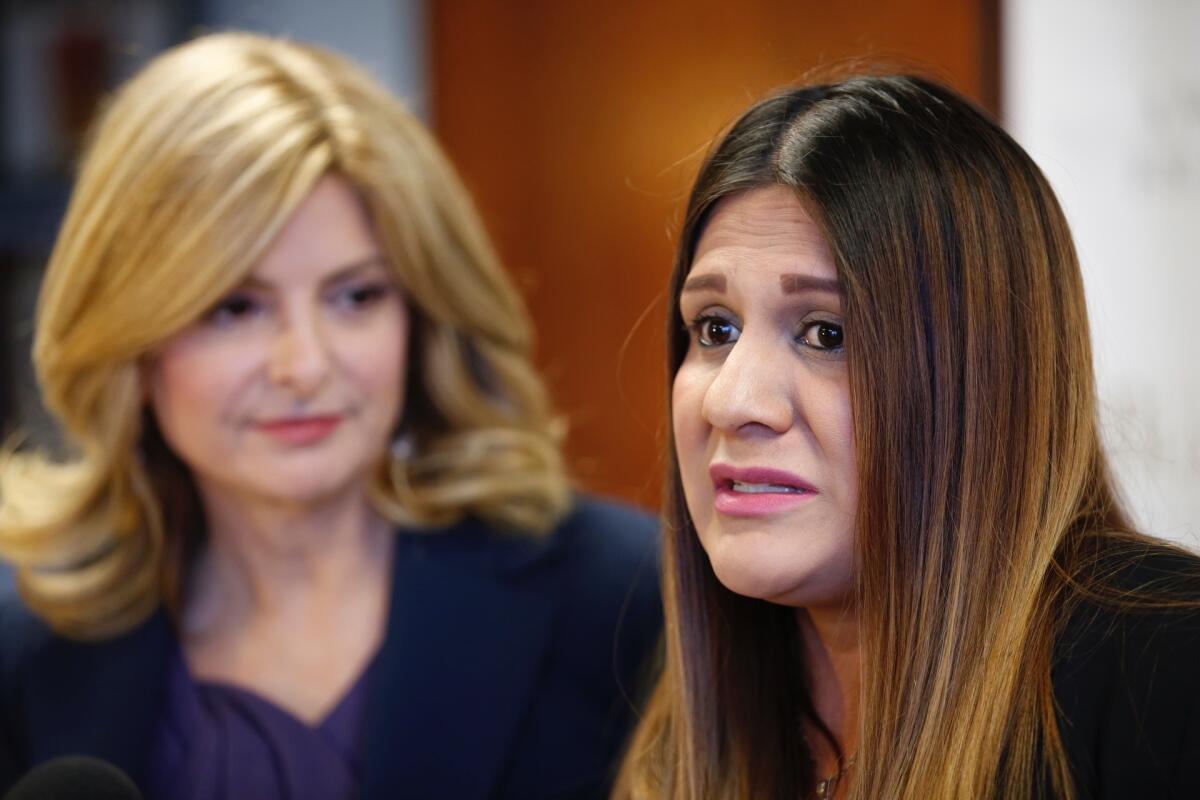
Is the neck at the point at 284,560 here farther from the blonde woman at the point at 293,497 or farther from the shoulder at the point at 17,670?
the shoulder at the point at 17,670

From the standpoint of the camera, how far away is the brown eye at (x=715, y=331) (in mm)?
1122

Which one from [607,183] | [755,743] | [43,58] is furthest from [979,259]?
[43,58]

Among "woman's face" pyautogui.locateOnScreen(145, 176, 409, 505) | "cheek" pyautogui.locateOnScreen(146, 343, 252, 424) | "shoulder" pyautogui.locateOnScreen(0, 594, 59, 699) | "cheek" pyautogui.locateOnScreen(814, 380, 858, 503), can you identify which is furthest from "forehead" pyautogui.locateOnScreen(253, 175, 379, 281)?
"cheek" pyautogui.locateOnScreen(814, 380, 858, 503)

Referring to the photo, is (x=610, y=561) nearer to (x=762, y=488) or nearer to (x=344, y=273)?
(x=344, y=273)

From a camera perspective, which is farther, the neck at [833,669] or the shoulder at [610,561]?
the shoulder at [610,561]

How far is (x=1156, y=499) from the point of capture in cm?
209

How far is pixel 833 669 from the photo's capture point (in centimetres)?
120

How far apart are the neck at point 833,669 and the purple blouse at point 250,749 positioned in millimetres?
678

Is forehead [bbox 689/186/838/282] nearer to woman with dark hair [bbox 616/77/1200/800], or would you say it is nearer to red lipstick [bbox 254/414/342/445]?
woman with dark hair [bbox 616/77/1200/800]

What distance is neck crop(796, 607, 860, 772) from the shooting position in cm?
115

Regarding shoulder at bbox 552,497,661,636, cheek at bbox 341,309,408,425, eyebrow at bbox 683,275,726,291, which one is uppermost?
eyebrow at bbox 683,275,726,291

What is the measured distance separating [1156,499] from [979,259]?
1.25m

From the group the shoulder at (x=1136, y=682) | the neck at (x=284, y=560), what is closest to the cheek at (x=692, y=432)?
the shoulder at (x=1136, y=682)

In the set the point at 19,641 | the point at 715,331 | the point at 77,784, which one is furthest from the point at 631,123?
the point at 77,784
